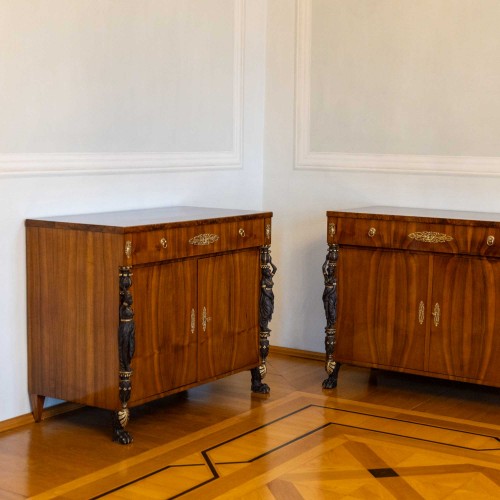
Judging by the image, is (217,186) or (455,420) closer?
(455,420)

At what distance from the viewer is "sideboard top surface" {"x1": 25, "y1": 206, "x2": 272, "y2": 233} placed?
143 inches

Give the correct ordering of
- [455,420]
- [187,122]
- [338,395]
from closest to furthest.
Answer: [455,420] → [338,395] → [187,122]

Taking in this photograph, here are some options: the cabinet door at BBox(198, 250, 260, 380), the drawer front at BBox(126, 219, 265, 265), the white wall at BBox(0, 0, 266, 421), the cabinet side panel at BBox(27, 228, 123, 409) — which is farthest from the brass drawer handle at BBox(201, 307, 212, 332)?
the white wall at BBox(0, 0, 266, 421)

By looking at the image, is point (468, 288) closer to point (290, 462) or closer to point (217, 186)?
point (290, 462)

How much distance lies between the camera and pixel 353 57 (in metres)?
4.98

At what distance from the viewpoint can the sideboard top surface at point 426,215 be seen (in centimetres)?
412

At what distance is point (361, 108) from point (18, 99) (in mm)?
2011

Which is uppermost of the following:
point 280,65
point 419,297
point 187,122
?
point 280,65

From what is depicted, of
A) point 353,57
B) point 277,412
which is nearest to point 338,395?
point 277,412

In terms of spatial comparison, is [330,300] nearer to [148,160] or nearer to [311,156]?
[311,156]

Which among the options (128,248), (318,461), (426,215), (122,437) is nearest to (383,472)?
(318,461)

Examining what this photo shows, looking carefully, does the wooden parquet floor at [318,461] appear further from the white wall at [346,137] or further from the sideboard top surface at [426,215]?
the white wall at [346,137]

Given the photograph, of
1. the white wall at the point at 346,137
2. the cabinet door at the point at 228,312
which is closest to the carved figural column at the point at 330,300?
the cabinet door at the point at 228,312

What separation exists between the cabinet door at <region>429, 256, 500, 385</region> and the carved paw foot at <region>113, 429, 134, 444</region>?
4.93 feet
